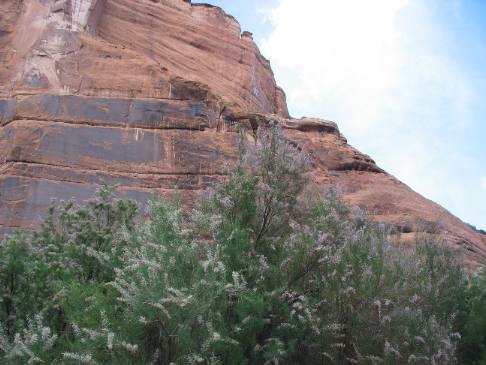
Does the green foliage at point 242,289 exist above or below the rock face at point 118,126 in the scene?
below

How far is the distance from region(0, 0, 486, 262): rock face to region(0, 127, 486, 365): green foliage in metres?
7.98

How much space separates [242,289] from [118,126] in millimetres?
15748

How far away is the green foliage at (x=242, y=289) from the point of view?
8492 millimetres

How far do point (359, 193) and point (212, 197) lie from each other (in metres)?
15.3

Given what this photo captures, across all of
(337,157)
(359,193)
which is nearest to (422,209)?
(359,193)

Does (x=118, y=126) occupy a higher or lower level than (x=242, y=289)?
A: higher

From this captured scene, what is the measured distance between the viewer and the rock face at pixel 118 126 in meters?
22.0

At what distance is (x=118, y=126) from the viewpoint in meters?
23.6

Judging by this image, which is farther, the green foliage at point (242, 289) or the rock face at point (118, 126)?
the rock face at point (118, 126)

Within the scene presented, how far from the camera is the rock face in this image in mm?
22031

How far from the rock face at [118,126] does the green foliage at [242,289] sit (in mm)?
7983

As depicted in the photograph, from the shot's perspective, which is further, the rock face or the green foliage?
the rock face

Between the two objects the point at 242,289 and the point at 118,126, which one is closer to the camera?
the point at 242,289

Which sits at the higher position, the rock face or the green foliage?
the rock face
